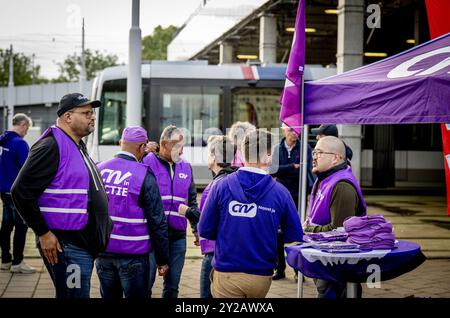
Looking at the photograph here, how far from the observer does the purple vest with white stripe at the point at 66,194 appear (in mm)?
4656

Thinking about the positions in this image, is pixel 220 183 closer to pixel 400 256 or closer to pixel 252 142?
pixel 252 142

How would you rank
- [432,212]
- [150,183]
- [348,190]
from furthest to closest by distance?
[432,212] < [348,190] < [150,183]

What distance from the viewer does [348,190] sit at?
18.7ft

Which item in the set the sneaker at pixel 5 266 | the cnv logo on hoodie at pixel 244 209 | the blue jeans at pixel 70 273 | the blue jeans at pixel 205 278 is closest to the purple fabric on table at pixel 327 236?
the blue jeans at pixel 205 278

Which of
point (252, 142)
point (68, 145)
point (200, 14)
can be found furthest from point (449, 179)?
point (200, 14)

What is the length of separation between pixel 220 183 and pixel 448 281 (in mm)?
5169

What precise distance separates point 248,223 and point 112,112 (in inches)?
654

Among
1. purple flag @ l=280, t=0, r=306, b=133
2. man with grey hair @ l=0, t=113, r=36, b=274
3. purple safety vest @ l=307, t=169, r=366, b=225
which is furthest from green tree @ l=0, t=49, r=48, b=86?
purple safety vest @ l=307, t=169, r=366, b=225

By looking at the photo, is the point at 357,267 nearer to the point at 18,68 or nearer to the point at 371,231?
the point at 371,231

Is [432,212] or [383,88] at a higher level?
[383,88]

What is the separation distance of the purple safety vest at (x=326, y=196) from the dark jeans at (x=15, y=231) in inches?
174

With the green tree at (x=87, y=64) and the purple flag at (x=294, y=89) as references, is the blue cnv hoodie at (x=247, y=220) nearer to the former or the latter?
the purple flag at (x=294, y=89)

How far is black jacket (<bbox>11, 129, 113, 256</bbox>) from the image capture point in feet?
15.0

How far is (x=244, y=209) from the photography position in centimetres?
465
